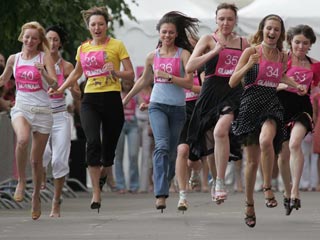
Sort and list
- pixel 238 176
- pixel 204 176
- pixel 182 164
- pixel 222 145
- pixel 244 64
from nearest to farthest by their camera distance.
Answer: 1. pixel 244 64
2. pixel 222 145
3. pixel 182 164
4. pixel 238 176
5. pixel 204 176

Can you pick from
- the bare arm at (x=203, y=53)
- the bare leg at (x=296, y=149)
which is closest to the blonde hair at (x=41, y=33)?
the bare arm at (x=203, y=53)

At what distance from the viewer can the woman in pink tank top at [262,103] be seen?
12.9 m

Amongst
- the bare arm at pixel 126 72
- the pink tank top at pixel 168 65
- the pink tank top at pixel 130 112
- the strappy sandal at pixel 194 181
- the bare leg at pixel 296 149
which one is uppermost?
the pink tank top at pixel 168 65

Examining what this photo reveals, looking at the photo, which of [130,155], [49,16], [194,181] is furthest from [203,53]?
[130,155]

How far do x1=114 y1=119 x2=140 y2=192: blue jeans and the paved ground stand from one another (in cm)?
552

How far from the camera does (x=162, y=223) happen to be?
13.2 metres

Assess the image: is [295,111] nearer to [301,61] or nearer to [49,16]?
[301,61]

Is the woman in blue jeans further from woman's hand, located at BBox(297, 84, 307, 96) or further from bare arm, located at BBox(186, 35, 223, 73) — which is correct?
woman's hand, located at BBox(297, 84, 307, 96)

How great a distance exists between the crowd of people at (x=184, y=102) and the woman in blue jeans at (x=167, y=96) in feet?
0.03

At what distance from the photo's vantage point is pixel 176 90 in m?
14.4

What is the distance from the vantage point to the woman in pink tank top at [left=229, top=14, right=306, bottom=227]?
12.9 metres

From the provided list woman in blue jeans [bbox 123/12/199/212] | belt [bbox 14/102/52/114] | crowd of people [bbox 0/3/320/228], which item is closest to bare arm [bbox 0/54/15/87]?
crowd of people [bbox 0/3/320/228]

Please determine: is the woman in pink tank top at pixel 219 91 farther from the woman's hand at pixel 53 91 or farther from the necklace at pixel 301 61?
the woman's hand at pixel 53 91

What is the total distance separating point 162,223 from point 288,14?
1096cm
